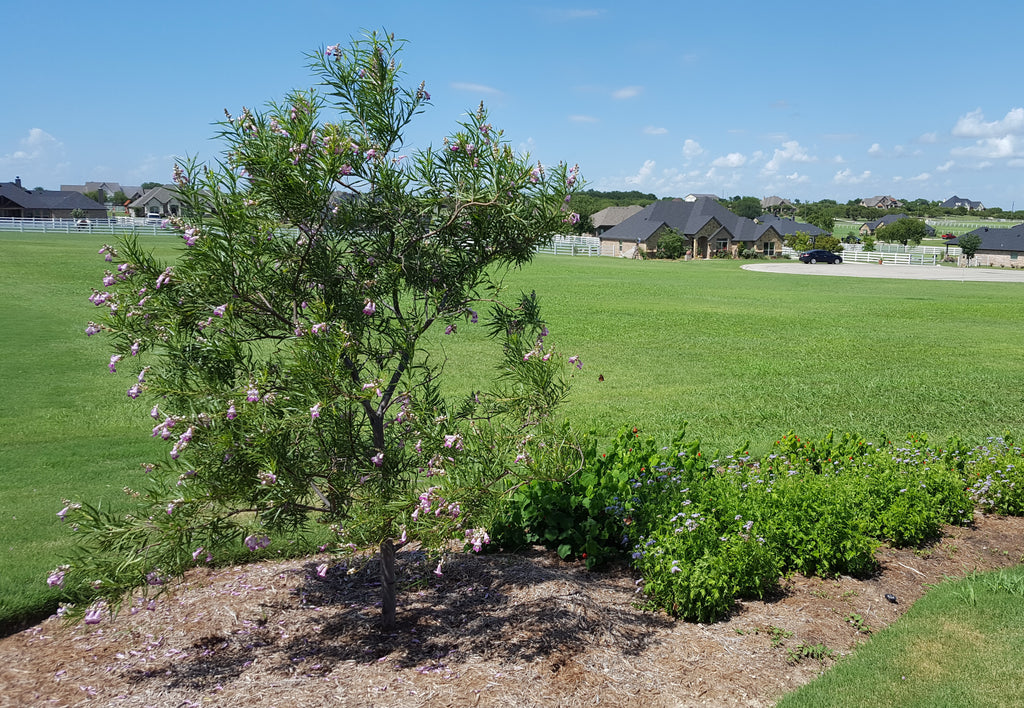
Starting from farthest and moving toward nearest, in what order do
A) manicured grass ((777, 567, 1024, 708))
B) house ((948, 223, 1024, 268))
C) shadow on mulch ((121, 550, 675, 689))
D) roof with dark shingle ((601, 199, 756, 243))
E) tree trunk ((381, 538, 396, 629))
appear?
house ((948, 223, 1024, 268))
roof with dark shingle ((601, 199, 756, 243))
tree trunk ((381, 538, 396, 629))
shadow on mulch ((121, 550, 675, 689))
manicured grass ((777, 567, 1024, 708))

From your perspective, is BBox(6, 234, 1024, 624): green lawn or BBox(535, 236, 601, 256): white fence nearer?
BBox(6, 234, 1024, 624): green lawn

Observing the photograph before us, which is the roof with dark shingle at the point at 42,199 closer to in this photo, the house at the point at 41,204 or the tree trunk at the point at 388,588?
the house at the point at 41,204

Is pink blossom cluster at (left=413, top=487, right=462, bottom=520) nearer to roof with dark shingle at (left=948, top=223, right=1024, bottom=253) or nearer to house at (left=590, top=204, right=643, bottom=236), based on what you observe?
roof with dark shingle at (left=948, top=223, right=1024, bottom=253)

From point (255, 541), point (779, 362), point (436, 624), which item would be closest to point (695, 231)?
point (779, 362)

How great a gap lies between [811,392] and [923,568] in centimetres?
696

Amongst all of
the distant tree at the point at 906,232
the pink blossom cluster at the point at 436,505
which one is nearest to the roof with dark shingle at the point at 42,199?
the pink blossom cluster at the point at 436,505

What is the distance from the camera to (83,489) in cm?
772

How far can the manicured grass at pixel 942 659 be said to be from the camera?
4.16 meters

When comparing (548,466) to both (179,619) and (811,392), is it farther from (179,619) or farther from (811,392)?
(811,392)

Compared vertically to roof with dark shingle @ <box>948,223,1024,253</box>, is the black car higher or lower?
lower

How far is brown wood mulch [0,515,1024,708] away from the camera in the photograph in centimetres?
423

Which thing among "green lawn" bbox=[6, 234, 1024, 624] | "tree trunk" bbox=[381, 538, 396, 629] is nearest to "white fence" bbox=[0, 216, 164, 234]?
"green lawn" bbox=[6, 234, 1024, 624]

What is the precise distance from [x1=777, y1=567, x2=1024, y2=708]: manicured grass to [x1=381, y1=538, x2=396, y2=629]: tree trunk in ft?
7.75

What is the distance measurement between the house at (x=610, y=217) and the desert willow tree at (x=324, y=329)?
99.4 meters
